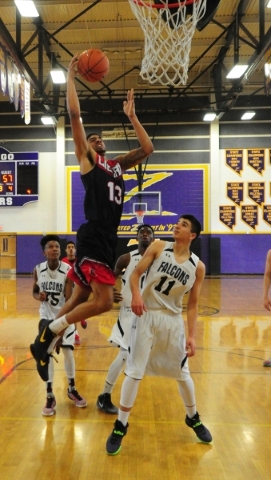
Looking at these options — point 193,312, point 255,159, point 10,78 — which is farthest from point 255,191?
point 193,312

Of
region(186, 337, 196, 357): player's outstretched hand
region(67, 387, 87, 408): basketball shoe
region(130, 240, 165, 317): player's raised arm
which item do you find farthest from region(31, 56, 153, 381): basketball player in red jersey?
region(67, 387, 87, 408): basketball shoe

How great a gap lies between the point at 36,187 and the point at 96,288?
1459 centimetres

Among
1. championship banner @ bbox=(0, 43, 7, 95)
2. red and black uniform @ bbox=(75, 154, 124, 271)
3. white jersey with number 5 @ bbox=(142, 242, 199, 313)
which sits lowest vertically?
white jersey with number 5 @ bbox=(142, 242, 199, 313)

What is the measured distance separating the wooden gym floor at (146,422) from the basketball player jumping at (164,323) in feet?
0.84

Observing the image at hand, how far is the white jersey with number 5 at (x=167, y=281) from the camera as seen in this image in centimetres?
323

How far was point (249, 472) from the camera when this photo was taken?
2795 mm

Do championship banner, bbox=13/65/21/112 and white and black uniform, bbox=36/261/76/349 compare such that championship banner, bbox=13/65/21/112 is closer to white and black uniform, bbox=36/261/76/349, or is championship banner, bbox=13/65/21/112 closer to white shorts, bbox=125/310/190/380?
white and black uniform, bbox=36/261/76/349

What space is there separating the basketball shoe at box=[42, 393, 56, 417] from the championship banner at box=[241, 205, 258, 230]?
13.9m

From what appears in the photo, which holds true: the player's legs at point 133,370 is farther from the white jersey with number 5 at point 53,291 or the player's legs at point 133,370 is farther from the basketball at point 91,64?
the basketball at point 91,64

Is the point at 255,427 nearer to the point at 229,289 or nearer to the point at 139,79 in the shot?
the point at 229,289

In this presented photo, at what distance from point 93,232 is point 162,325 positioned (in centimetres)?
84

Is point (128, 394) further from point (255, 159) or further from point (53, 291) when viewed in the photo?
point (255, 159)

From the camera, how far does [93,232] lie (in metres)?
3.28

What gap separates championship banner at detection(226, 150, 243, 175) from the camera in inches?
663
